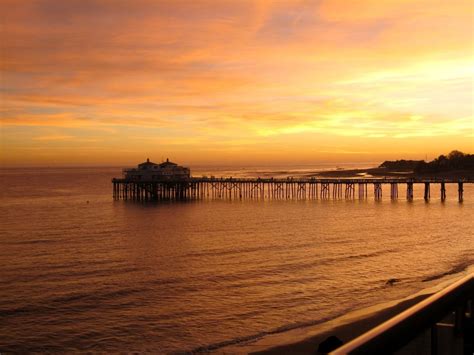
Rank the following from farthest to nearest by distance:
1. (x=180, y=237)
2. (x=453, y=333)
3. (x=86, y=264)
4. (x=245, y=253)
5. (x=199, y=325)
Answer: (x=180, y=237), (x=245, y=253), (x=86, y=264), (x=199, y=325), (x=453, y=333)

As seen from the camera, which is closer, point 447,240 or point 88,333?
point 88,333

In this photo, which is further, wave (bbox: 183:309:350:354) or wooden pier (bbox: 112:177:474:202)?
wooden pier (bbox: 112:177:474:202)

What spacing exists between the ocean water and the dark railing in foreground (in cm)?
1191

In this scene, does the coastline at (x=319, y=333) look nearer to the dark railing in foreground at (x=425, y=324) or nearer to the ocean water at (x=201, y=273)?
the ocean water at (x=201, y=273)

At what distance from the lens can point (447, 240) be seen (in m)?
31.6

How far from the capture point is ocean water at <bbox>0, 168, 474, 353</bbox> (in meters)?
15.1

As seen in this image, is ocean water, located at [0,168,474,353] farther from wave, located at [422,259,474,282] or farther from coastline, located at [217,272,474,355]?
coastline, located at [217,272,474,355]

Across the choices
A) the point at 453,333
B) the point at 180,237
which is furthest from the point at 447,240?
the point at 453,333

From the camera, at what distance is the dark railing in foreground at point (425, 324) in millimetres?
1693

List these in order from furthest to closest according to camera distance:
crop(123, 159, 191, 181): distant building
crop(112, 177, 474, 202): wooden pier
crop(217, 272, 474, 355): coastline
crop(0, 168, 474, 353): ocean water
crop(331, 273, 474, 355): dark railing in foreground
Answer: crop(123, 159, 191, 181): distant building < crop(112, 177, 474, 202): wooden pier < crop(0, 168, 474, 353): ocean water < crop(217, 272, 474, 355): coastline < crop(331, 273, 474, 355): dark railing in foreground

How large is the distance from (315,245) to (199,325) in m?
15.7

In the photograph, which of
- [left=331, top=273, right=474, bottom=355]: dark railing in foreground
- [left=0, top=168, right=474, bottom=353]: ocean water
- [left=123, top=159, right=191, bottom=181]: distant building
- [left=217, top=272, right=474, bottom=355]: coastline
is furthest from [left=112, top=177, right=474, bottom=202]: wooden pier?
[left=331, top=273, right=474, bottom=355]: dark railing in foreground

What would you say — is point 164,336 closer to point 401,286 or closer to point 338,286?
point 338,286

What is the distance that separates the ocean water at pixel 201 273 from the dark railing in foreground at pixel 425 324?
39.1ft
